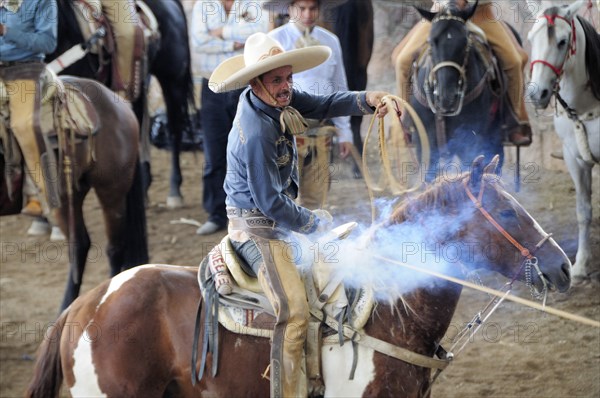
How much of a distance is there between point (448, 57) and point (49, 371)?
14.4 ft

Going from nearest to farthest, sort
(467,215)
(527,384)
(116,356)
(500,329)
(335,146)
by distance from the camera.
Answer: (467,215) → (116,356) → (527,384) → (500,329) → (335,146)

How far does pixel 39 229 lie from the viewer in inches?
343

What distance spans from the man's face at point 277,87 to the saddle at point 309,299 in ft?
2.06

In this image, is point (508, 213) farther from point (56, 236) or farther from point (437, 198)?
point (56, 236)

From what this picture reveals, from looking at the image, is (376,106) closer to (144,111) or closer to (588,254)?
(588,254)

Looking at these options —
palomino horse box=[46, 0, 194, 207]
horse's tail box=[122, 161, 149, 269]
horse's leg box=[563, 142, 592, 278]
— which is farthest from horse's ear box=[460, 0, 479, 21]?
palomino horse box=[46, 0, 194, 207]

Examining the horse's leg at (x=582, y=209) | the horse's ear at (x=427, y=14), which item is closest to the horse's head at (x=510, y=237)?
the horse's leg at (x=582, y=209)

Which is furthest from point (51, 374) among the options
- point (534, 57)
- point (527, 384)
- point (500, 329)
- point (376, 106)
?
point (534, 57)

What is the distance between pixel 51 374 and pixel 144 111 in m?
5.77

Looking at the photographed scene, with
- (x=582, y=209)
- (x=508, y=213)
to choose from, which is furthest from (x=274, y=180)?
(x=582, y=209)

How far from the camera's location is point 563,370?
522cm

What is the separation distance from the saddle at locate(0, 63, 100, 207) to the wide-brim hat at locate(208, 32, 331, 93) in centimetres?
265

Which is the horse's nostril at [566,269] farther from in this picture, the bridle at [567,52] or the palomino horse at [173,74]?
the palomino horse at [173,74]

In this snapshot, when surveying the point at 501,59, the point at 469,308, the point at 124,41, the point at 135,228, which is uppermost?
the point at 124,41
